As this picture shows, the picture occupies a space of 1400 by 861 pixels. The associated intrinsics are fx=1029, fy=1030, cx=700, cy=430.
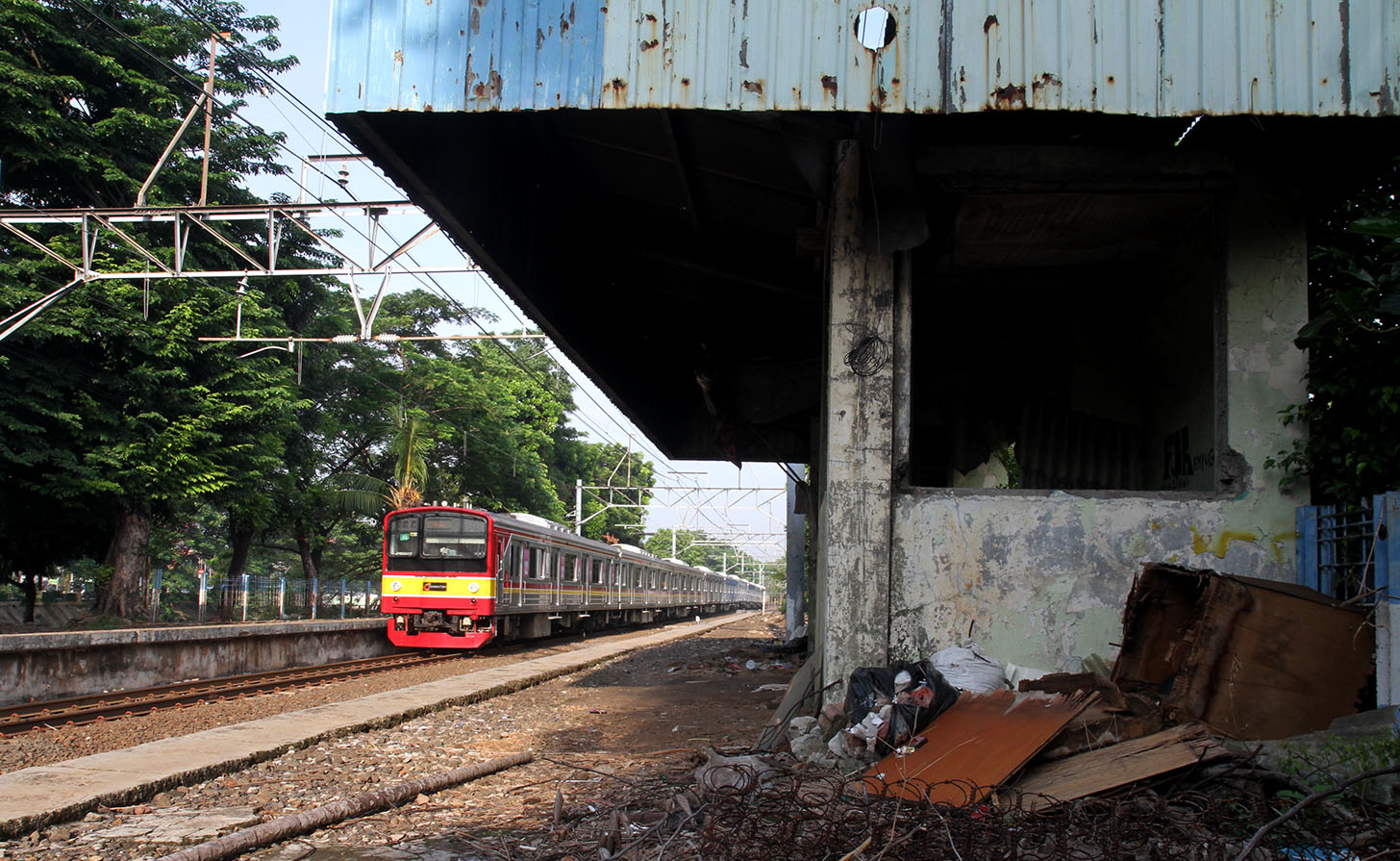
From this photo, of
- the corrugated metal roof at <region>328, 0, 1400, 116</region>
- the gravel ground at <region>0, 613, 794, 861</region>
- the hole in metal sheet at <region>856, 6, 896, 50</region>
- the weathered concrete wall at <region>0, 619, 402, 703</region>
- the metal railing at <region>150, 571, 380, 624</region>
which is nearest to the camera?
the gravel ground at <region>0, 613, 794, 861</region>

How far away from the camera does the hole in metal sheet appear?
235 inches

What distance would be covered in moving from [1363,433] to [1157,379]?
2.98 metres

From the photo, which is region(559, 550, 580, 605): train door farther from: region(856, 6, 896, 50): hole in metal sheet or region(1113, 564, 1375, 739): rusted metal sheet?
region(1113, 564, 1375, 739): rusted metal sheet

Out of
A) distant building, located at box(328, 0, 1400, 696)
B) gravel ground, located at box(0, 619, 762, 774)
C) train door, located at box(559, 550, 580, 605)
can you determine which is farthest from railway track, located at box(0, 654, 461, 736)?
train door, located at box(559, 550, 580, 605)

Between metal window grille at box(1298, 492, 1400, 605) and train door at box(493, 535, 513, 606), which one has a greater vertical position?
metal window grille at box(1298, 492, 1400, 605)

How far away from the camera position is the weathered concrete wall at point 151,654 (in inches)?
476

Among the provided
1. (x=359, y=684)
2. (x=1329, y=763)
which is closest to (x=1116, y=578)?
(x=1329, y=763)

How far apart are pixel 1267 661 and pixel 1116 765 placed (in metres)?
1.25

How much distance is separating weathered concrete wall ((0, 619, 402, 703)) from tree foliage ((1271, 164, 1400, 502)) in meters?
12.9

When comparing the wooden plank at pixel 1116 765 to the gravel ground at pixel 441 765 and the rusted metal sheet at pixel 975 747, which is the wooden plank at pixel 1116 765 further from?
the gravel ground at pixel 441 765

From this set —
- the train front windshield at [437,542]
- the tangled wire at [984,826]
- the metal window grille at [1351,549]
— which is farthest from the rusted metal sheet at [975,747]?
the train front windshield at [437,542]

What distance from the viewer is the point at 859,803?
470 centimetres

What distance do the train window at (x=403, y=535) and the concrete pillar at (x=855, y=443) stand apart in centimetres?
1280

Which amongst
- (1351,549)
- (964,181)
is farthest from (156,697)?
(1351,549)
